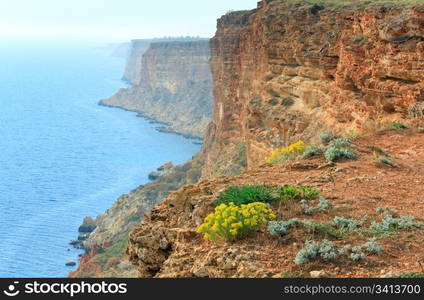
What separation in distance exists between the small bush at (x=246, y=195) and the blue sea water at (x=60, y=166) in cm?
3969

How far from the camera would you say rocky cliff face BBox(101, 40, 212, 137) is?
415ft

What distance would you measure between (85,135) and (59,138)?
5.39 metres

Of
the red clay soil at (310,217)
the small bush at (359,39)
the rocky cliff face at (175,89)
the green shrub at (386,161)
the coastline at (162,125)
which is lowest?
the coastline at (162,125)

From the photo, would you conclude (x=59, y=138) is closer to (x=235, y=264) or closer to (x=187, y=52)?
(x=187, y=52)

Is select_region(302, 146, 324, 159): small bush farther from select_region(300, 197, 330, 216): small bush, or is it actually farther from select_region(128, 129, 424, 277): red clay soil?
select_region(300, 197, 330, 216): small bush

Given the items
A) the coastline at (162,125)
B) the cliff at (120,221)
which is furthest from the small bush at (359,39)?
the coastline at (162,125)

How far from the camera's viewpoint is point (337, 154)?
11.7 metres

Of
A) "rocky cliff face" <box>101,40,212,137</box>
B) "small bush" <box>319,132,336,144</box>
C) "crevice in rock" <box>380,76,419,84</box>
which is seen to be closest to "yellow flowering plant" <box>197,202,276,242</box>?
"small bush" <box>319,132,336,144</box>

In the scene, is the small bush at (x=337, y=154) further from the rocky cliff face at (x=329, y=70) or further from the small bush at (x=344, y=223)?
the rocky cliff face at (x=329, y=70)

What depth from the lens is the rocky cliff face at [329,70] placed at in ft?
64.6

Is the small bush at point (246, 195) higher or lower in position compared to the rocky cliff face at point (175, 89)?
higher

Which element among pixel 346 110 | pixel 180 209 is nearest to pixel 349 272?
pixel 180 209

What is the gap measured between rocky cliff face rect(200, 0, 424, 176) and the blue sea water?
65.0 feet

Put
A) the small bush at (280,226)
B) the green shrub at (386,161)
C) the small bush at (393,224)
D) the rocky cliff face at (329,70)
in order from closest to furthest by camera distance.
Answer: the small bush at (280,226) → the small bush at (393,224) → the green shrub at (386,161) → the rocky cliff face at (329,70)
